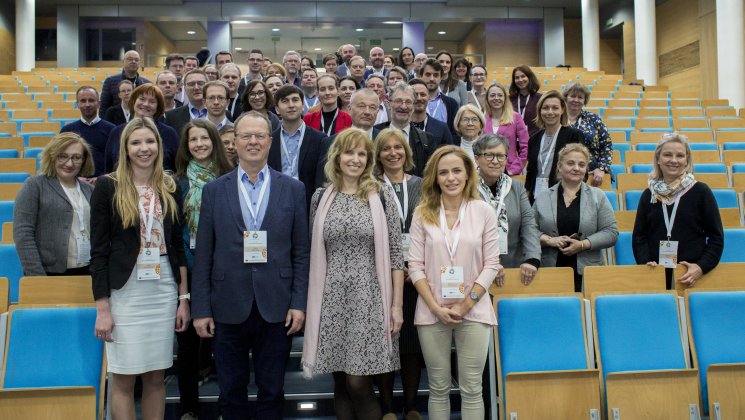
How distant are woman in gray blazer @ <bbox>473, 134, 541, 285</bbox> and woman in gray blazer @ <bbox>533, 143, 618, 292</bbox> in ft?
0.52

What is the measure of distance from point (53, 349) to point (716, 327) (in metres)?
2.89

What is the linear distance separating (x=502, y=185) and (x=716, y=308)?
3.61 feet

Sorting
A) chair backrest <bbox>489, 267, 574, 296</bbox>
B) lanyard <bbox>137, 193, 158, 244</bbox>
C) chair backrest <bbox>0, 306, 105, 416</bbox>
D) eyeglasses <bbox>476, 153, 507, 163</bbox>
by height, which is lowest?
chair backrest <bbox>0, 306, 105, 416</bbox>

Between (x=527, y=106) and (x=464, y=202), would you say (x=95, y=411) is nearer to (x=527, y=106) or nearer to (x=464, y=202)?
(x=464, y=202)

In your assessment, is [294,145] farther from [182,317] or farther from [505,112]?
[505,112]

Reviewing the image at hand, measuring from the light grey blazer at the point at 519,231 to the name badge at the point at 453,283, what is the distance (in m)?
0.59

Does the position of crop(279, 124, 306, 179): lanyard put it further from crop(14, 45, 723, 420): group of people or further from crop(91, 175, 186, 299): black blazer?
crop(91, 175, 186, 299): black blazer

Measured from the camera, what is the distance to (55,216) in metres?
2.70

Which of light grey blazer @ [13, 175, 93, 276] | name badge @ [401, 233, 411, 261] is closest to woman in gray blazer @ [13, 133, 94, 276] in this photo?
light grey blazer @ [13, 175, 93, 276]

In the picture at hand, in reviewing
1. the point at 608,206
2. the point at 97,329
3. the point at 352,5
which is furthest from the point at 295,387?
the point at 352,5

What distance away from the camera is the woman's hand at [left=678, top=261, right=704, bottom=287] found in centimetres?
285

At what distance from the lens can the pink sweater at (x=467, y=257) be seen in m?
2.39

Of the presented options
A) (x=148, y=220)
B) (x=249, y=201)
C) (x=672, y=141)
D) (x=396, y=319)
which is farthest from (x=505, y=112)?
(x=148, y=220)

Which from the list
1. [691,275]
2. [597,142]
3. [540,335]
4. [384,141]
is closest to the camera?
[540,335]
